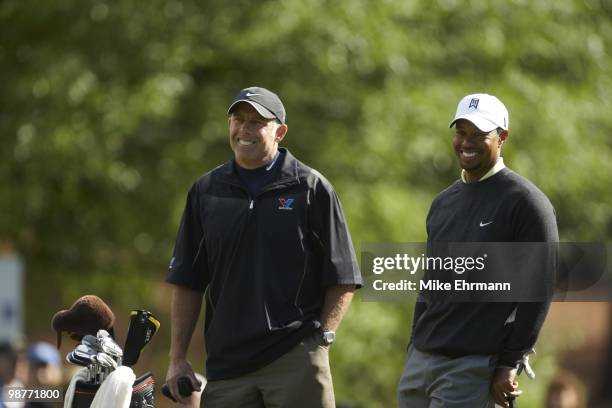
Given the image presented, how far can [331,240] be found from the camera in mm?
5496

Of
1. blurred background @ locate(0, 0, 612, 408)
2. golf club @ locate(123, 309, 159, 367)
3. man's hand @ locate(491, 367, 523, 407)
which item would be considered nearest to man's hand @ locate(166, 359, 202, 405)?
golf club @ locate(123, 309, 159, 367)

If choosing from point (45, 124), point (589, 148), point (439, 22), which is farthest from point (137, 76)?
point (589, 148)

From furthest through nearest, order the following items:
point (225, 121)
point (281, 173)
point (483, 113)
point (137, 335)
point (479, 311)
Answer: point (225, 121) < point (281, 173) < point (483, 113) < point (479, 311) < point (137, 335)

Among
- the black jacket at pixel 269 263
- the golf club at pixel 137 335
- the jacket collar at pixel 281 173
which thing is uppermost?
the jacket collar at pixel 281 173

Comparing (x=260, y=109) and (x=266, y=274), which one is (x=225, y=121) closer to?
(x=260, y=109)

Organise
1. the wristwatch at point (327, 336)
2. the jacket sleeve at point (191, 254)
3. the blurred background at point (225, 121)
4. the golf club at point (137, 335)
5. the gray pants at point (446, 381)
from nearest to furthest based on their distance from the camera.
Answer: the golf club at point (137, 335) < the gray pants at point (446, 381) < the wristwatch at point (327, 336) < the jacket sleeve at point (191, 254) < the blurred background at point (225, 121)

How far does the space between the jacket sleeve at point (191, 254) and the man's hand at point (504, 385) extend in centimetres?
136

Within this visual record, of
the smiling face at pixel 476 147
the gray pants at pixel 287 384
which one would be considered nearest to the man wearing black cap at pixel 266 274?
the gray pants at pixel 287 384

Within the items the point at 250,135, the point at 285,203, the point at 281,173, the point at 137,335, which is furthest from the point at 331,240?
the point at 137,335

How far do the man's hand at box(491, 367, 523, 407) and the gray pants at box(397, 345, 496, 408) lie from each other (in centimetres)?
3

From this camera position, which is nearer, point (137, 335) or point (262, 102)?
point (137, 335)

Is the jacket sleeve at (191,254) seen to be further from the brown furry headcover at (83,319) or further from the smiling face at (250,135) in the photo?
the brown furry headcover at (83,319)

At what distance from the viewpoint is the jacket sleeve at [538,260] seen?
205 inches

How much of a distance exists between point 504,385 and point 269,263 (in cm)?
110
